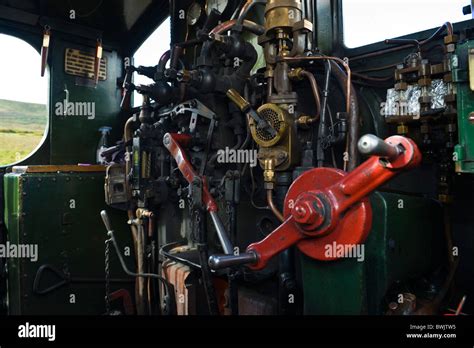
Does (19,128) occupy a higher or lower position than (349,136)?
higher

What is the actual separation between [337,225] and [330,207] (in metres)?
0.07

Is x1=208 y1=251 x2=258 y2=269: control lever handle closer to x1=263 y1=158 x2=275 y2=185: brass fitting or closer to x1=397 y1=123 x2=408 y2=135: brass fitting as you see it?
x1=263 y1=158 x2=275 y2=185: brass fitting

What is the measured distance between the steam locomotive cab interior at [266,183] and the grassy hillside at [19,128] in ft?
0.06

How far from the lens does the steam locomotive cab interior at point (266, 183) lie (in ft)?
3.91

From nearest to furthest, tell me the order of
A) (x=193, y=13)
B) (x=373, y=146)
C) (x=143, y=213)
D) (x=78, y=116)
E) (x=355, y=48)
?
(x=373, y=146), (x=355, y=48), (x=143, y=213), (x=193, y=13), (x=78, y=116)

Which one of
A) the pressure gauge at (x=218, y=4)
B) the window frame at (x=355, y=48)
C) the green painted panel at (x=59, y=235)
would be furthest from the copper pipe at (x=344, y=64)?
the green painted panel at (x=59, y=235)

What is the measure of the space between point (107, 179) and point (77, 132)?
1.18 meters

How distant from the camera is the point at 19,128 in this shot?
2.97 m

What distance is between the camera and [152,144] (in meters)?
2.25

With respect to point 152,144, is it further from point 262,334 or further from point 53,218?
point 262,334

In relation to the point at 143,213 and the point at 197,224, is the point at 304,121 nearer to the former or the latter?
the point at 197,224

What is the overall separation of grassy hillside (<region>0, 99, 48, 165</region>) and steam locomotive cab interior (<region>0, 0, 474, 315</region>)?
0.06 ft

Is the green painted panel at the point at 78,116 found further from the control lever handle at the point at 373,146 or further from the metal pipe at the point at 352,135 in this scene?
the control lever handle at the point at 373,146

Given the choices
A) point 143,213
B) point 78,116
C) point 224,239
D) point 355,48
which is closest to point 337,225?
point 224,239
